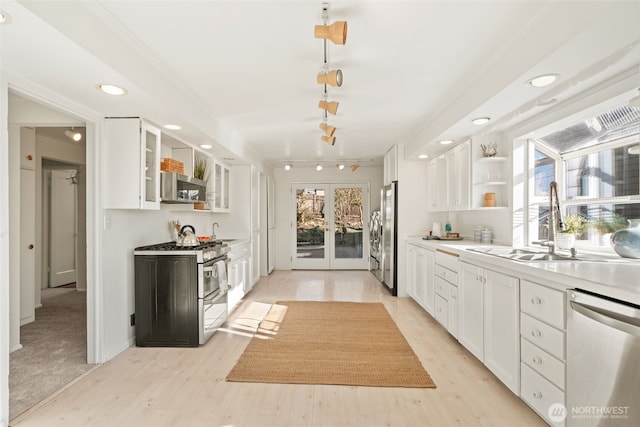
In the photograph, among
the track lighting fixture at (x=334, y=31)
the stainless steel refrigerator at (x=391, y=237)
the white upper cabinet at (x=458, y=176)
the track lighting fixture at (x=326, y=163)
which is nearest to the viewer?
the track lighting fixture at (x=334, y=31)

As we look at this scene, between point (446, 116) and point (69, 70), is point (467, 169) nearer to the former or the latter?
point (446, 116)

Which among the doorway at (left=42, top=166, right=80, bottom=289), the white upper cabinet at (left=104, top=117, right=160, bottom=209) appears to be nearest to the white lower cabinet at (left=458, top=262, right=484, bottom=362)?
the white upper cabinet at (left=104, top=117, right=160, bottom=209)

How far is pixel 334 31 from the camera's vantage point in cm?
181

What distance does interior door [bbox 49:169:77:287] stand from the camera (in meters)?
6.10

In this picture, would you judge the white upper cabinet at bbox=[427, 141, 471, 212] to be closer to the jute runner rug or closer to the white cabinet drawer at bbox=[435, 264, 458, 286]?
the white cabinet drawer at bbox=[435, 264, 458, 286]

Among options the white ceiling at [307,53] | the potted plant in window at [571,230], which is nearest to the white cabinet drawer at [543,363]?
the potted plant in window at [571,230]

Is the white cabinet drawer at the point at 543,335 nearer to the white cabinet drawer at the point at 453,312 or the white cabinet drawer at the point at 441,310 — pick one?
the white cabinet drawer at the point at 453,312

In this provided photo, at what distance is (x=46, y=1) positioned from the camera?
1.62 meters

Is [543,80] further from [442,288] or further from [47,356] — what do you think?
[47,356]

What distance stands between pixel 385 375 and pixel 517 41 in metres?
2.47

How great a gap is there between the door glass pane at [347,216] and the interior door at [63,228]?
5046 millimetres

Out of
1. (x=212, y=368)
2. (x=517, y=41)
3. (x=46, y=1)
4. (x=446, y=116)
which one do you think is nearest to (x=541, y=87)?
(x=517, y=41)

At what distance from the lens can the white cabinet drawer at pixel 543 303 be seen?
1.90m

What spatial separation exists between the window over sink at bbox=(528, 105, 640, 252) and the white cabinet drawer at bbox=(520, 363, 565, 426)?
4.21 ft
